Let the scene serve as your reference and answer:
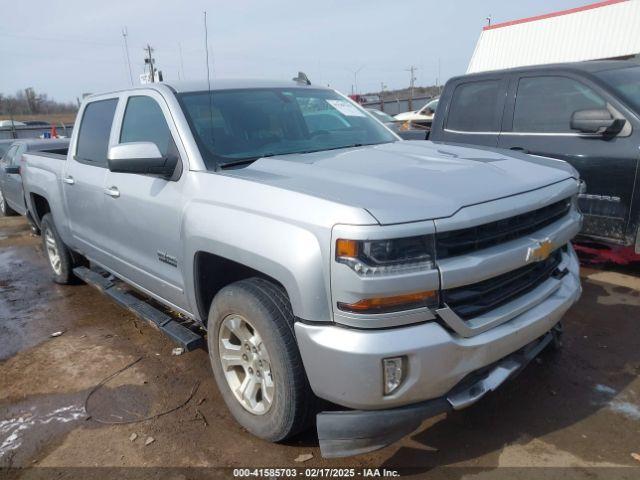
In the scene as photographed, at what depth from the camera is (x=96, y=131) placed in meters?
4.32

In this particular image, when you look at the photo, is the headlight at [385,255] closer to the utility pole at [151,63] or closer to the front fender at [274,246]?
the front fender at [274,246]

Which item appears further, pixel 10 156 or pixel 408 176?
pixel 10 156

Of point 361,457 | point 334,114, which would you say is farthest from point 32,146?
point 361,457

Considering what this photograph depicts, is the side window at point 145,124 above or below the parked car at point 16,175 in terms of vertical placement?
above

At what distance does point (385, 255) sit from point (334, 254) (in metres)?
0.20

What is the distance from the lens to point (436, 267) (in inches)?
82.1

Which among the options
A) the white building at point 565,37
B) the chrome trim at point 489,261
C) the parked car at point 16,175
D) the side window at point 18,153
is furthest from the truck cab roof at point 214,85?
the white building at point 565,37

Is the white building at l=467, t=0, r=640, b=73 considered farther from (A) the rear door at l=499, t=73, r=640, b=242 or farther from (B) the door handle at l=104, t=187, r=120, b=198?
(B) the door handle at l=104, t=187, r=120, b=198

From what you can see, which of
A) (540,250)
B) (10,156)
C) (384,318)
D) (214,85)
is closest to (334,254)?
(384,318)

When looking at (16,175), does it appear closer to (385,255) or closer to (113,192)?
(113,192)

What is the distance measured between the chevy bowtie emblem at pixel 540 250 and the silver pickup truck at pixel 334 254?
0.4 inches

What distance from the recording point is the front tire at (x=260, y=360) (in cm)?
238

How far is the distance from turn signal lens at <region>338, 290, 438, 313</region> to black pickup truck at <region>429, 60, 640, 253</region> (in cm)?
314

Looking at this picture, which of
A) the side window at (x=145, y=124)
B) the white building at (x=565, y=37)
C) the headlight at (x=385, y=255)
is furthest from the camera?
the white building at (x=565, y=37)
